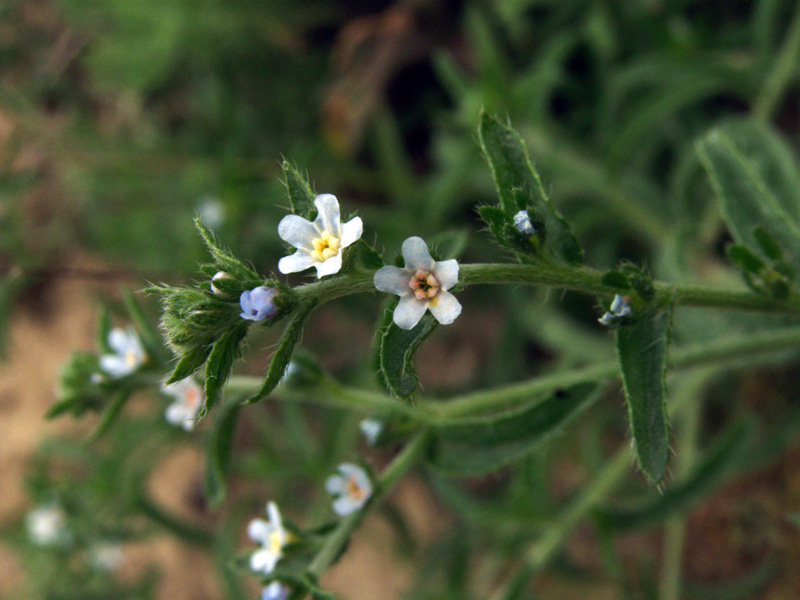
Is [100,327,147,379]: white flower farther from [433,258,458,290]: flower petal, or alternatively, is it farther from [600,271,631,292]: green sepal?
[600,271,631,292]: green sepal

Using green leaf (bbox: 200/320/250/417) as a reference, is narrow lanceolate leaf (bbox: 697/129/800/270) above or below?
below

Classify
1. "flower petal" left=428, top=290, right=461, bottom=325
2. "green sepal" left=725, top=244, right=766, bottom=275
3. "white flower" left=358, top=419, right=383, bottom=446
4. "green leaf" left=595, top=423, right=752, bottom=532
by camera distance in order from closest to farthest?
"flower petal" left=428, top=290, right=461, bottom=325 < "green sepal" left=725, top=244, right=766, bottom=275 < "white flower" left=358, top=419, right=383, bottom=446 < "green leaf" left=595, top=423, right=752, bottom=532

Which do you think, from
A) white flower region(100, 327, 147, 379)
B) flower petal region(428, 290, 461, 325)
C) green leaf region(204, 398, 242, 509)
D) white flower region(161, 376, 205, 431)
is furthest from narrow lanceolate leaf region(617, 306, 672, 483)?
white flower region(100, 327, 147, 379)

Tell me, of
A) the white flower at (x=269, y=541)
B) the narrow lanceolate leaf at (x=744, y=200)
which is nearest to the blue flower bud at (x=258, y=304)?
the white flower at (x=269, y=541)

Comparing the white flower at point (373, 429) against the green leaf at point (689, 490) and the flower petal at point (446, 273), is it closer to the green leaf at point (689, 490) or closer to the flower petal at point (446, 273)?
the flower petal at point (446, 273)

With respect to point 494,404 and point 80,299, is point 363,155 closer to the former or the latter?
point 80,299

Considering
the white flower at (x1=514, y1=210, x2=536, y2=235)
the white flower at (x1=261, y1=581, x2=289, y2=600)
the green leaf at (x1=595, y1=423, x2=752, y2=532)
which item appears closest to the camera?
the white flower at (x1=514, y1=210, x2=536, y2=235)

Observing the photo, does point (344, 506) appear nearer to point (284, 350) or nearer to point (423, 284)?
point (284, 350)

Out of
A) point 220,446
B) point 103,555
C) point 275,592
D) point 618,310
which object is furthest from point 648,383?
point 103,555
